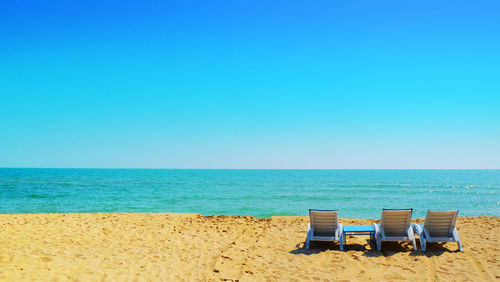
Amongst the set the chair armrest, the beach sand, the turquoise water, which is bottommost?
the turquoise water

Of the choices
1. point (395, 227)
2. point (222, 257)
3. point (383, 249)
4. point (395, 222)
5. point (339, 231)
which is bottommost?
point (222, 257)

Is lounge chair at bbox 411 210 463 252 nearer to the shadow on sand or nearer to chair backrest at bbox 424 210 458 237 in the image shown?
chair backrest at bbox 424 210 458 237

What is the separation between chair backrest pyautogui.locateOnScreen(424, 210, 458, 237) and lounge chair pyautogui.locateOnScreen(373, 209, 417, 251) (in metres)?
0.43

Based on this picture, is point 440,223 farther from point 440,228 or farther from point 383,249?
point 383,249

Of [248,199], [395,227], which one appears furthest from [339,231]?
[248,199]

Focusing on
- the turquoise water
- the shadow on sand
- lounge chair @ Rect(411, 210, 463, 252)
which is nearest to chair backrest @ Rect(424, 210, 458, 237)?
lounge chair @ Rect(411, 210, 463, 252)

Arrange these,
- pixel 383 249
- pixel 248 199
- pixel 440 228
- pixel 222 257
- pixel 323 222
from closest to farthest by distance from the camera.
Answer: pixel 222 257
pixel 440 228
pixel 383 249
pixel 323 222
pixel 248 199

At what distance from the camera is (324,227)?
8008 mm

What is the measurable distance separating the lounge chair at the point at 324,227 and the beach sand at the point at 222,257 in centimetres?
31

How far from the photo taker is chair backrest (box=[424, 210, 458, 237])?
7.43m

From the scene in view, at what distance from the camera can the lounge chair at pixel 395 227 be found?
746 cm

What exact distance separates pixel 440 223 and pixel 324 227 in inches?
104

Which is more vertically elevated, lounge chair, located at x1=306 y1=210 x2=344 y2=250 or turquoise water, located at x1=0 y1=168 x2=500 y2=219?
lounge chair, located at x1=306 y1=210 x2=344 y2=250

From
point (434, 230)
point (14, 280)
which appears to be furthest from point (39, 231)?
point (434, 230)
